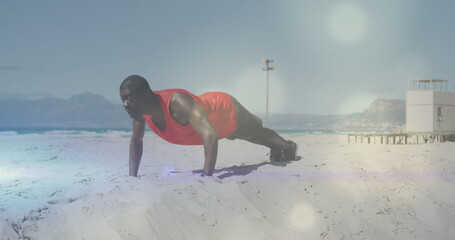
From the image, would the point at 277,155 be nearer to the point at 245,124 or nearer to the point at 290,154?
the point at 290,154

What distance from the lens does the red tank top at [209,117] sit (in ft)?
15.4

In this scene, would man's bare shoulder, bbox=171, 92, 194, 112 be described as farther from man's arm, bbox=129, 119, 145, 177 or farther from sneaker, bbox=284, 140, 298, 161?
sneaker, bbox=284, 140, 298, 161

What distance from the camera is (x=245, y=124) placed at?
5484 mm

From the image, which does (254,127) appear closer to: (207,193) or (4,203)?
(207,193)

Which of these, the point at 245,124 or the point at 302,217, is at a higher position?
the point at 245,124

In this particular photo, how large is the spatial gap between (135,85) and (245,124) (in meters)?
1.74

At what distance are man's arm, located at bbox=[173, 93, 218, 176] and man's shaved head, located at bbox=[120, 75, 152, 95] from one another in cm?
42

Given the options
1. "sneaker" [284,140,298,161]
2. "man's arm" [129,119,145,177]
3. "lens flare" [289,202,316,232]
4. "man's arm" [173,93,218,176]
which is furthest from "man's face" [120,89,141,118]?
"sneaker" [284,140,298,161]

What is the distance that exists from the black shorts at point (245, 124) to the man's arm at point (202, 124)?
0.79m

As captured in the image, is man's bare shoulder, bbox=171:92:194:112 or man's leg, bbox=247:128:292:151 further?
man's leg, bbox=247:128:292:151

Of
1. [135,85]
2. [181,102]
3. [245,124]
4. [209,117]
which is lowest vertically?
[245,124]

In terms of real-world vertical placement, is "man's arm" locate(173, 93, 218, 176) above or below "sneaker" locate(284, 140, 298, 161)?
above

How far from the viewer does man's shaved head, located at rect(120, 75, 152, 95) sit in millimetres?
4367

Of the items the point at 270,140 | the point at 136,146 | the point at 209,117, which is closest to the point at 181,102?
the point at 209,117
